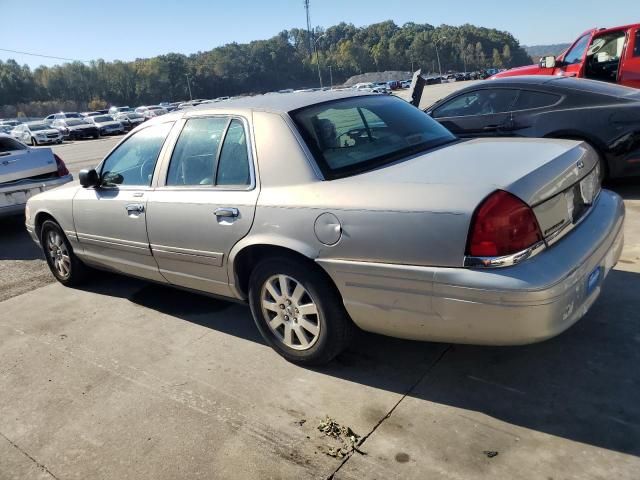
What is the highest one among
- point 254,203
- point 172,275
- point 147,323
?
point 254,203

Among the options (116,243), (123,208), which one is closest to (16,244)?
(116,243)

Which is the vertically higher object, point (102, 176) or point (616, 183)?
point (102, 176)

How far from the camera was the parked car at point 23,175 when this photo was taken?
7.36 meters

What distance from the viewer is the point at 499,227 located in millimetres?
2463

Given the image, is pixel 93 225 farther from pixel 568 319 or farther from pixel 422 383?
pixel 568 319

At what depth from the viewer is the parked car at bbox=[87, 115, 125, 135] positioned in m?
34.8

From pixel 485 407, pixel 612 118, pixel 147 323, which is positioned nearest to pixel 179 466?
pixel 485 407

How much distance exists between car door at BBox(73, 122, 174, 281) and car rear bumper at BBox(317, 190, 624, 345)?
1.77 meters

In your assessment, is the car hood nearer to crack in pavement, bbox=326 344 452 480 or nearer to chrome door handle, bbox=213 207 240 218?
chrome door handle, bbox=213 207 240 218

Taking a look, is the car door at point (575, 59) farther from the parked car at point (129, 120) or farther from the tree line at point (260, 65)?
the tree line at point (260, 65)

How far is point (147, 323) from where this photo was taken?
4297 mm

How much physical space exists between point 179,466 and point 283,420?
0.56 metres

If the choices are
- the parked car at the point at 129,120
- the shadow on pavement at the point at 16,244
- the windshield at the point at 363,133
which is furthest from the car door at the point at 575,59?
the parked car at the point at 129,120

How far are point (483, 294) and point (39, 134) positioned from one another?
33923 mm
